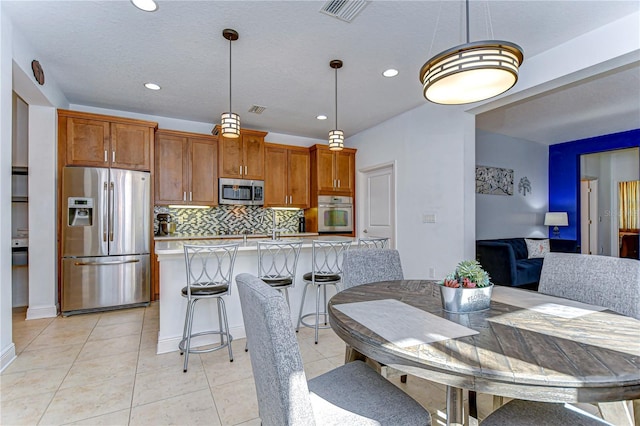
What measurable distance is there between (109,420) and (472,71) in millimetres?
2713

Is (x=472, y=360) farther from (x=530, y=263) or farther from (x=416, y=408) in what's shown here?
(x=530, y=263)

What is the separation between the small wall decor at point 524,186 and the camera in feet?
19.8

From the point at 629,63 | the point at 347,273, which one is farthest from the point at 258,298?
the point at 629,63

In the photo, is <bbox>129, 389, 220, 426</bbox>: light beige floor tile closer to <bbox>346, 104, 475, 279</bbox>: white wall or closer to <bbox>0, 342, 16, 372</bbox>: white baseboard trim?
<bbox>0, 342, 16, 372</bbox>: white baseboard trim

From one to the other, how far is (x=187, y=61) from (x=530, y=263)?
5401mm

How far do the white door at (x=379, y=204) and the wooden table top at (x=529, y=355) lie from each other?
3.54m

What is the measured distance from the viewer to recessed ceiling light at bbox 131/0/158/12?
224 centimetres

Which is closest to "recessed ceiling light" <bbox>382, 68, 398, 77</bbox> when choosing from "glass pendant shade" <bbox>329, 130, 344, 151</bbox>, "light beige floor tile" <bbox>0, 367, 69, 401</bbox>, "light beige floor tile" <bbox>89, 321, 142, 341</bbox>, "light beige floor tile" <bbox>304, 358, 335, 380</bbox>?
"glass pendant shade" <bbox>329, 130, 344, 151</bbox>

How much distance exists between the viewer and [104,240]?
378cm

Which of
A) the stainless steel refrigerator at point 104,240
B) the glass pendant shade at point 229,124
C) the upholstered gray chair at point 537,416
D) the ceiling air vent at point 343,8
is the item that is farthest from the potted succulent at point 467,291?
the stainless steel refrigerator at point 104,240

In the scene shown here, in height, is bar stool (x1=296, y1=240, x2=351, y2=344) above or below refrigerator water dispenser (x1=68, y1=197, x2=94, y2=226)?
below

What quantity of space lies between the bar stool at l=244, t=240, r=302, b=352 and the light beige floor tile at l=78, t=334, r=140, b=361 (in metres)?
1.05

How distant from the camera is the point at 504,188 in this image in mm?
5758

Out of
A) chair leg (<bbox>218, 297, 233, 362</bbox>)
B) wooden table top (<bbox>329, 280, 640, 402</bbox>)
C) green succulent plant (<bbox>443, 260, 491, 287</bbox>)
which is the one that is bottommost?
chair leg (<bbox>218, 297, 233, 362</bbox>)
